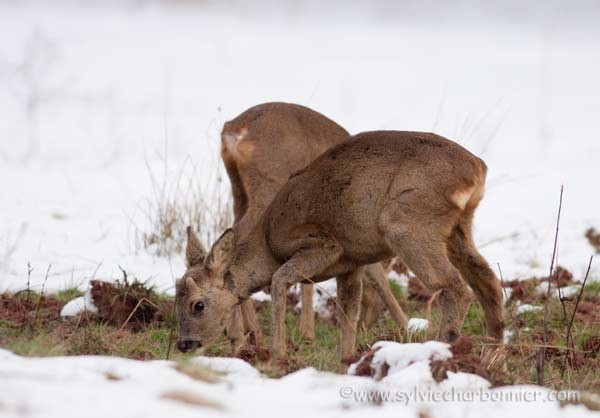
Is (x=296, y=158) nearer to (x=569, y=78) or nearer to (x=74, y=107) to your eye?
(x=74, y=107)

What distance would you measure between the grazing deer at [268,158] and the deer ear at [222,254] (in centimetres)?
68

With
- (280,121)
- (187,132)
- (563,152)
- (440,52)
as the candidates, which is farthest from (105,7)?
(280,121)

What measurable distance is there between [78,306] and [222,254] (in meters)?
1.56

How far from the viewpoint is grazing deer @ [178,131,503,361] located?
726cm

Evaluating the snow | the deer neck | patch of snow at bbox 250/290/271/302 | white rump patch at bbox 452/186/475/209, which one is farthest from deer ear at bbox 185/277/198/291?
patch of snow at bbox 250/290/271/302

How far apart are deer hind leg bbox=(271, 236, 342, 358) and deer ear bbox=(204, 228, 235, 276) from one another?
444 millimetres

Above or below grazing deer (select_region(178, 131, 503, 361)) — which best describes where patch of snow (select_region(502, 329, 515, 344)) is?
below

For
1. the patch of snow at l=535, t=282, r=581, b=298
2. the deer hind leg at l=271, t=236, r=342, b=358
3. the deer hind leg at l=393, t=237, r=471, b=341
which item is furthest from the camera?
the patch of snow at l=535, t=282, r=581, b=298

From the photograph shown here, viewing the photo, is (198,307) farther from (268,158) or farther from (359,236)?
(268,158)

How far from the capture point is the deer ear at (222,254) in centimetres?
787

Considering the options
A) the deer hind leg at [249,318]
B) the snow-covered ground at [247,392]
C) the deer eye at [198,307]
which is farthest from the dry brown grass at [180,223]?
the snow-covered ground at [247,392]

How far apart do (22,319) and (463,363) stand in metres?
3.80

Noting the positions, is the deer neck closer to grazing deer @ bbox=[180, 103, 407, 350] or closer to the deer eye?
the deer eye

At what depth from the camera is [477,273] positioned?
7.80m
